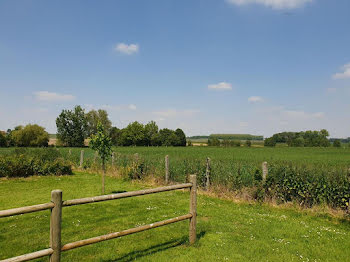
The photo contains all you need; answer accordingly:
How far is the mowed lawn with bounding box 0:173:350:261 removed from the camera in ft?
15.9

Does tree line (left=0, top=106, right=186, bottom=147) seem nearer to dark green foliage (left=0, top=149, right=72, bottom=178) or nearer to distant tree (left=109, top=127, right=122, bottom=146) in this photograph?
distant tree (left=109, top=127, right=122, bottom=146)

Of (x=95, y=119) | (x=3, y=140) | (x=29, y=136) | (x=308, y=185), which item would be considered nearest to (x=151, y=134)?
(x=95, y=119)

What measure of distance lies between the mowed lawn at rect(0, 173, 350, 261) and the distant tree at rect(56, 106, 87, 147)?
69474 mm

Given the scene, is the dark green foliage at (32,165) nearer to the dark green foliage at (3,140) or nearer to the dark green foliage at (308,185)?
the dark green foliage at (308,185)

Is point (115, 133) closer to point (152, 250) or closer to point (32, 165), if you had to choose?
point (32, 165)

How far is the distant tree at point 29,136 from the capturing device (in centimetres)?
5816

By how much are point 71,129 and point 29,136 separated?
649 inches

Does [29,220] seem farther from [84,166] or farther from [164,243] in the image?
[84,166]

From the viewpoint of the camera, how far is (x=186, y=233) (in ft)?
19.7

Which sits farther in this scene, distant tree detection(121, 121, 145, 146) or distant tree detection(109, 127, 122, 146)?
distant tree detection(109, 127, 122, 146)

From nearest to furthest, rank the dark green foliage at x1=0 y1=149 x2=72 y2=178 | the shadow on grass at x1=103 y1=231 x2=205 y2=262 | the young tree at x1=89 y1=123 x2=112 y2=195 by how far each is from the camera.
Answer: the shadow on grass at x1=103 y1=231 x2=205 y2=262 < the young tree at x1=89 y1=123 x2=112 y2=195 < the dark green foliage at x1=0 y1=149 x2=72 y2=178

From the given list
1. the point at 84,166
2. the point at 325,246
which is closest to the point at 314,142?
the point at 84,166

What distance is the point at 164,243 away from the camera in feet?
17.5

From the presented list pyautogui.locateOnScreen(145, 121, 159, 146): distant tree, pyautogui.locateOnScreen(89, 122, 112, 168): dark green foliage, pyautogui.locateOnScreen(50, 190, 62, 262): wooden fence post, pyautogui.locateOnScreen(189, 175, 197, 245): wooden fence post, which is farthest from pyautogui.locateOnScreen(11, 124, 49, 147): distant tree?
pyautogui.locateOnScreen(50, 190, 62, 262): wooden fence post
